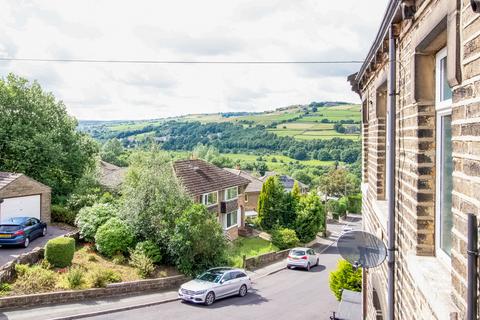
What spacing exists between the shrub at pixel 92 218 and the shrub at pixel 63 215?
12.3 feet

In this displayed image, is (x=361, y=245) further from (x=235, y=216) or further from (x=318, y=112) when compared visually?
(x=318, y=112)

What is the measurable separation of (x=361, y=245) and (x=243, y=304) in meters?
16.0

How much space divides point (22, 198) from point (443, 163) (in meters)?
26.9

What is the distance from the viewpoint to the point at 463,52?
2504mm

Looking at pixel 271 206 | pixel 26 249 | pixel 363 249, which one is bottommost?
pixel 271 206

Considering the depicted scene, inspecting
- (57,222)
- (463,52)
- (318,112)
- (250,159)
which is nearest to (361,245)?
(463,52)

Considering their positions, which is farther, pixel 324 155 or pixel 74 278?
pixel 324 155

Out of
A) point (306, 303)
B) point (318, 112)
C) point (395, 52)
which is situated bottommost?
point (306, 303)

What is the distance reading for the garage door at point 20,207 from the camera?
24.7 metres

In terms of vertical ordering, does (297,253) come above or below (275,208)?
below

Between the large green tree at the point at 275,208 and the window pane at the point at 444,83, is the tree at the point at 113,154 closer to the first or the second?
the large green tree at the point at 275,208

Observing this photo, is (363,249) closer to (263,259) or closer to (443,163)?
(443,163)

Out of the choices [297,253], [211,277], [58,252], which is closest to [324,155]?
[297,253]

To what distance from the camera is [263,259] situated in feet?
101
